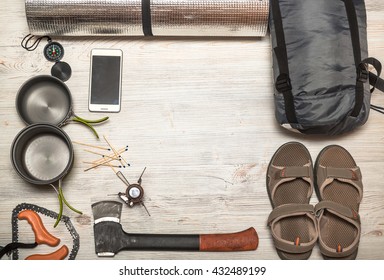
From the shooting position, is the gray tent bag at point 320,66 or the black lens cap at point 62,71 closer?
the gray tent bag at point 320,66

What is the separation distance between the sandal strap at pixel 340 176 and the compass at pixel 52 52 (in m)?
0.86

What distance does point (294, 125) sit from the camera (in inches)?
51.0

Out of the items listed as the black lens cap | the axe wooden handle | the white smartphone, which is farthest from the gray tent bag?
the black lens cap

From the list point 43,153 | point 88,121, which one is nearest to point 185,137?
point 88,121

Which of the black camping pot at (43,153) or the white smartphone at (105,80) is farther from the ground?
the white smartphone at (105,80)

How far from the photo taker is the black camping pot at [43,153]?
50.9 inches

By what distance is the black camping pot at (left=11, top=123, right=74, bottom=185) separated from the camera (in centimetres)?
129

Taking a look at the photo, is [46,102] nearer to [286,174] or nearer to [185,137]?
[185,137]

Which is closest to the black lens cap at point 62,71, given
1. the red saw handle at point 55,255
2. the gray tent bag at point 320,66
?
the red saw handle at point 55,255

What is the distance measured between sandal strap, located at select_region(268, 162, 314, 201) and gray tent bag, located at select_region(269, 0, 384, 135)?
0.12 metres

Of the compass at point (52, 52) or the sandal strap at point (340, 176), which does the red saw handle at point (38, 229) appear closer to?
the compass at point (52, 52)

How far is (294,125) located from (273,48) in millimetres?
235

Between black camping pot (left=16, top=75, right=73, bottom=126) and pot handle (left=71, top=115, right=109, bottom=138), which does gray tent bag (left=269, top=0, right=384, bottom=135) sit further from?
black camping pot (left=16, top=75, right=73, bottom=126)
